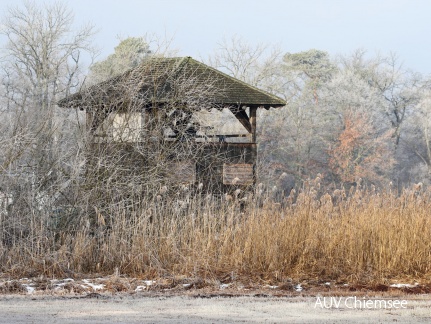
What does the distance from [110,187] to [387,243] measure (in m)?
4.85

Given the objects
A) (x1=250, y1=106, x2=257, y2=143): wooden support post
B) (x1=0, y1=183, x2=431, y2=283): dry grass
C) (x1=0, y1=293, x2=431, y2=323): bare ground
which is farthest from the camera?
(x1=250, y1=106, x2=257, y2=143): wooden support post

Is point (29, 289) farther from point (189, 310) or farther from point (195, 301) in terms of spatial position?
point (189, 310)

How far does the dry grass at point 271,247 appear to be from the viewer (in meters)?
9.48

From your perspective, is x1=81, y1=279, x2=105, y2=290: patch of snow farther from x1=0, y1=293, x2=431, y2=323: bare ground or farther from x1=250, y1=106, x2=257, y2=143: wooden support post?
x1=250, y1=106, x2=257, y2=143: wooden support post

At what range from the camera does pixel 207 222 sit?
34.3ft

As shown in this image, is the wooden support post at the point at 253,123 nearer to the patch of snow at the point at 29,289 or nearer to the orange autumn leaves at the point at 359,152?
the patch of snow at the point at 29,289

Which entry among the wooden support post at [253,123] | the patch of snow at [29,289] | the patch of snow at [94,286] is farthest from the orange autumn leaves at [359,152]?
the patch of snow at [29,289]

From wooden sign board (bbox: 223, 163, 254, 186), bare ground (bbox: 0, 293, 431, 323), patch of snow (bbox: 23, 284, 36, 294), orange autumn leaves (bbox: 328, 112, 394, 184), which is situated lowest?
patch of snow (bbox: 23, 284, 36, 294)

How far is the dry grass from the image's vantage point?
9.48m

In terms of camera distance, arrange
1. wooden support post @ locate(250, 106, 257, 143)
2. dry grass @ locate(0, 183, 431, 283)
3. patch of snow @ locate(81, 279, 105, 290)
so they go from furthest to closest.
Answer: wooden support post @ locate(250, 106, 257, 143)
dry grass @ locate(0, 183, 431, 283)
patch of snow @ locate(81, 279, 105, 290)

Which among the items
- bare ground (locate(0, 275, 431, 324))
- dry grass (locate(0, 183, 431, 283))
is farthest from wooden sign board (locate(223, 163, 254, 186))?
bare ground (locate(0, 275, 431, 324))

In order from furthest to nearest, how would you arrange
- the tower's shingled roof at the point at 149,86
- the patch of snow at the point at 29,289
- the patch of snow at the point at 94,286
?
the tower's shingled roof at the point at 149,86, the patch of snow at the point at 94,286, the patch of snow at the point at 29,289

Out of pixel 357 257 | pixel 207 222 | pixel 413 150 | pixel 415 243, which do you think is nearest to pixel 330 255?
pixel 357 257

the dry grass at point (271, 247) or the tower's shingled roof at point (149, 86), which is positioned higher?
the tower's shingled roof at point (149, 86)
